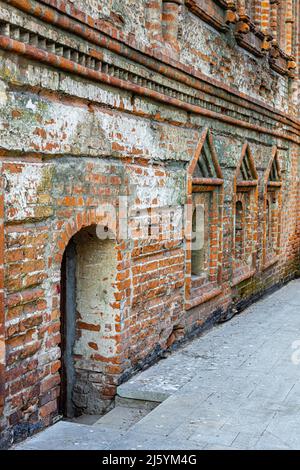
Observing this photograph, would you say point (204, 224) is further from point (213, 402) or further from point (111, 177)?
point (213, 402)

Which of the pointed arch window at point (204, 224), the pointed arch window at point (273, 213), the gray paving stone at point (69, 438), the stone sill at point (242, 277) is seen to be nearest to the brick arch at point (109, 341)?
the gray paving stone at point (69, 438)

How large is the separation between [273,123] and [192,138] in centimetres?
411

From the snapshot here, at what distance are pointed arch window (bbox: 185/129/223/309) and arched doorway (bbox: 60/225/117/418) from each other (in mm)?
1757

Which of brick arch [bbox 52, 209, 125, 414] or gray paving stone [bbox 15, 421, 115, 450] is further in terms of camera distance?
brick arch [bbox 52, 209, 125, 414]

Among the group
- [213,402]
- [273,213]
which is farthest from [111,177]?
[273,213]

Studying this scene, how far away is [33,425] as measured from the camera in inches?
166

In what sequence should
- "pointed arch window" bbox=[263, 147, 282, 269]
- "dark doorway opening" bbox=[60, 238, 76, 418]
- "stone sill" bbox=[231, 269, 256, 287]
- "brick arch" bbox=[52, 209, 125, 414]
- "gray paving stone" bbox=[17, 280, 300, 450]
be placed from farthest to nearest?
"pointed arch window" bbox=[263, 147, 282, 269] → "stone sill" bbox=[231, 269, 256, 287] → "dark doorway opening" bbox=[60, 238, 76, 418] → "brick arch" bbox=[52, 209, 125, 414] → "gray paving stone" bbox=[17, 280, 300, 450]

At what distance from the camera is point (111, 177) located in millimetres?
5152

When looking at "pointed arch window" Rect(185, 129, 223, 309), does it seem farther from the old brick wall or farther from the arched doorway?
the arched doorway

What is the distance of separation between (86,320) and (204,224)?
2.84 metres

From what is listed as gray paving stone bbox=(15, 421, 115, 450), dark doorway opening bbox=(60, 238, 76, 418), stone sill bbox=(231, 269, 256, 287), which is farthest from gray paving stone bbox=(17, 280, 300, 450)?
stone sill bbox=(231, 269, 256, 287)

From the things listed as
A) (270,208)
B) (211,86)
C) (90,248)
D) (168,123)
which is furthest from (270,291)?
(90,248)

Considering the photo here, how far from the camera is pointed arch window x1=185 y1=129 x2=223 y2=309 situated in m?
7.01
